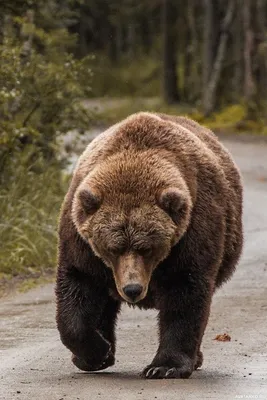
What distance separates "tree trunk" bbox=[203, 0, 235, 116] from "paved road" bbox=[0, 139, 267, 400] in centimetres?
1996

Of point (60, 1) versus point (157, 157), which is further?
point (60, 1)

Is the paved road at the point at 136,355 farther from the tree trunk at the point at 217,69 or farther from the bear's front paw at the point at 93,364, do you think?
the tree trunk at the point at 217,69

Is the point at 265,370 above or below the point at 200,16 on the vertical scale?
above

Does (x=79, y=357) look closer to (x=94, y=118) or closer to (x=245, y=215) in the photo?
(x=94, y=118)

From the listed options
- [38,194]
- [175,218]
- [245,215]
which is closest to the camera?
[175,218]

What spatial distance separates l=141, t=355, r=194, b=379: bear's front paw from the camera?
27.3 feet

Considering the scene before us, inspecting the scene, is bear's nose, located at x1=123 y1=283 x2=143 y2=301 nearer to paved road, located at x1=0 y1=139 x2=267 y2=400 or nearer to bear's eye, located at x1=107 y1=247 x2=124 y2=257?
bear's eye, located at x1=107 y1=247 x2=124 y2=257

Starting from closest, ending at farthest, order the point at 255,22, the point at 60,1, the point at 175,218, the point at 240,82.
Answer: the point at 175,218
the point at 60,1
the point at 255,22
the point at 240,82

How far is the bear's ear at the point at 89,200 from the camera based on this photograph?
26.4 ft

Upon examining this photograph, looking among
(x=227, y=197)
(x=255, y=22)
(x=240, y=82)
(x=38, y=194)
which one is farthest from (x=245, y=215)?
(x=240, y=82)

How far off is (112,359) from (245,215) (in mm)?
9702

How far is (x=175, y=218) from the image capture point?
809 centimetres

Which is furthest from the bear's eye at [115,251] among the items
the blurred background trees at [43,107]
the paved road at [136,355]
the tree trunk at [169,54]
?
the tree trunk at [169,54]

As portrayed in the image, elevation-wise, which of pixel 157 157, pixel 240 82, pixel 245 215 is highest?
pixel 157 157
